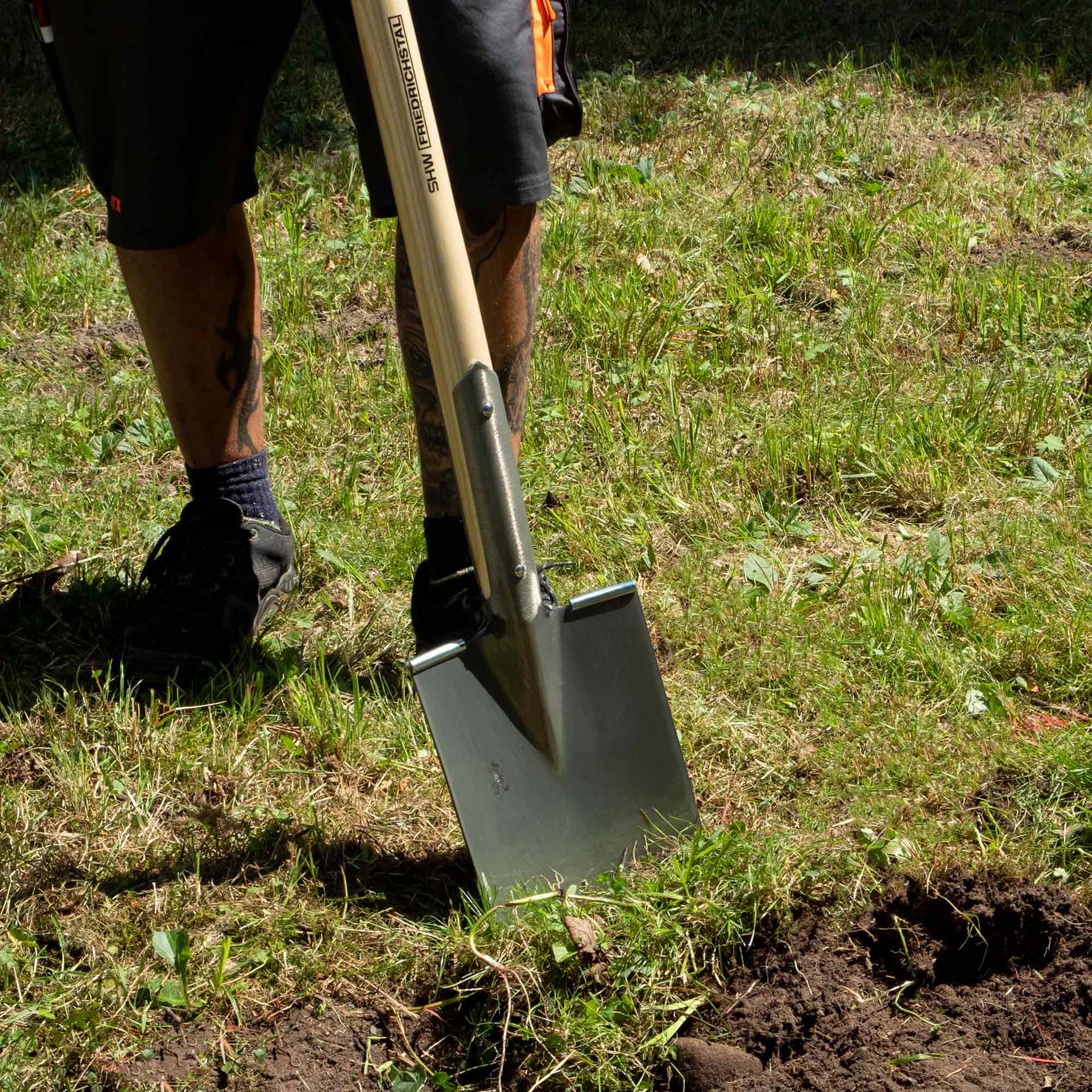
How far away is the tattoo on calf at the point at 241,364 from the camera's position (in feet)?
7.76

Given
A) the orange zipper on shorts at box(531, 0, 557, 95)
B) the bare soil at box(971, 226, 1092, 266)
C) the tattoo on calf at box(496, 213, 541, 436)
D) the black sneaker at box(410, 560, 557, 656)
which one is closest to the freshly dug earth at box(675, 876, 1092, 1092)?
the black sneaker at box(410, 560, 557, 656)

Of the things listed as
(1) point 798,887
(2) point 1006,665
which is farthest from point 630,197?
(1) point 798,887

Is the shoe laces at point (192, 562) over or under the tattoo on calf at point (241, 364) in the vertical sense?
under

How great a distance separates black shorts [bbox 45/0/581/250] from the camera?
6.20 ft

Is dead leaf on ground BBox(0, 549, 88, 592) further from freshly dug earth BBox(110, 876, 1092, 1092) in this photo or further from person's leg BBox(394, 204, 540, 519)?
freshly dug earth BBox(110, 876, 1092, 1092)

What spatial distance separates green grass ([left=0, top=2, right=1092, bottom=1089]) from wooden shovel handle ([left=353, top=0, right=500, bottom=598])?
76cm

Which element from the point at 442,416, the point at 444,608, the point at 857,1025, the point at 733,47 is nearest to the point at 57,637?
the point at 444,608

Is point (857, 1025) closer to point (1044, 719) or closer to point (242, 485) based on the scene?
point (1044, 719)

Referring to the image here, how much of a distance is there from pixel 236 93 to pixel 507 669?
3.56 ft

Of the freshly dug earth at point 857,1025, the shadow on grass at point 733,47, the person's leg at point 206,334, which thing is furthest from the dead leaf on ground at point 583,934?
the shadow on grass at point 733,47

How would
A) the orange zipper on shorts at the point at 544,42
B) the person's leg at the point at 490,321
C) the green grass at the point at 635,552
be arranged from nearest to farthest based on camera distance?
the green grass at the point at 635,552 < the orange zipper on shorts at the point at 544,42 < the person's leg at the point at 490,321

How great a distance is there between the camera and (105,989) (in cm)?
174

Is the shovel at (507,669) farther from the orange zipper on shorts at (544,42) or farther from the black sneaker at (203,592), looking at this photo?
the black sneaker at (203,592)

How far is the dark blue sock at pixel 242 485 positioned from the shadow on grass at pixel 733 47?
7.22ft
